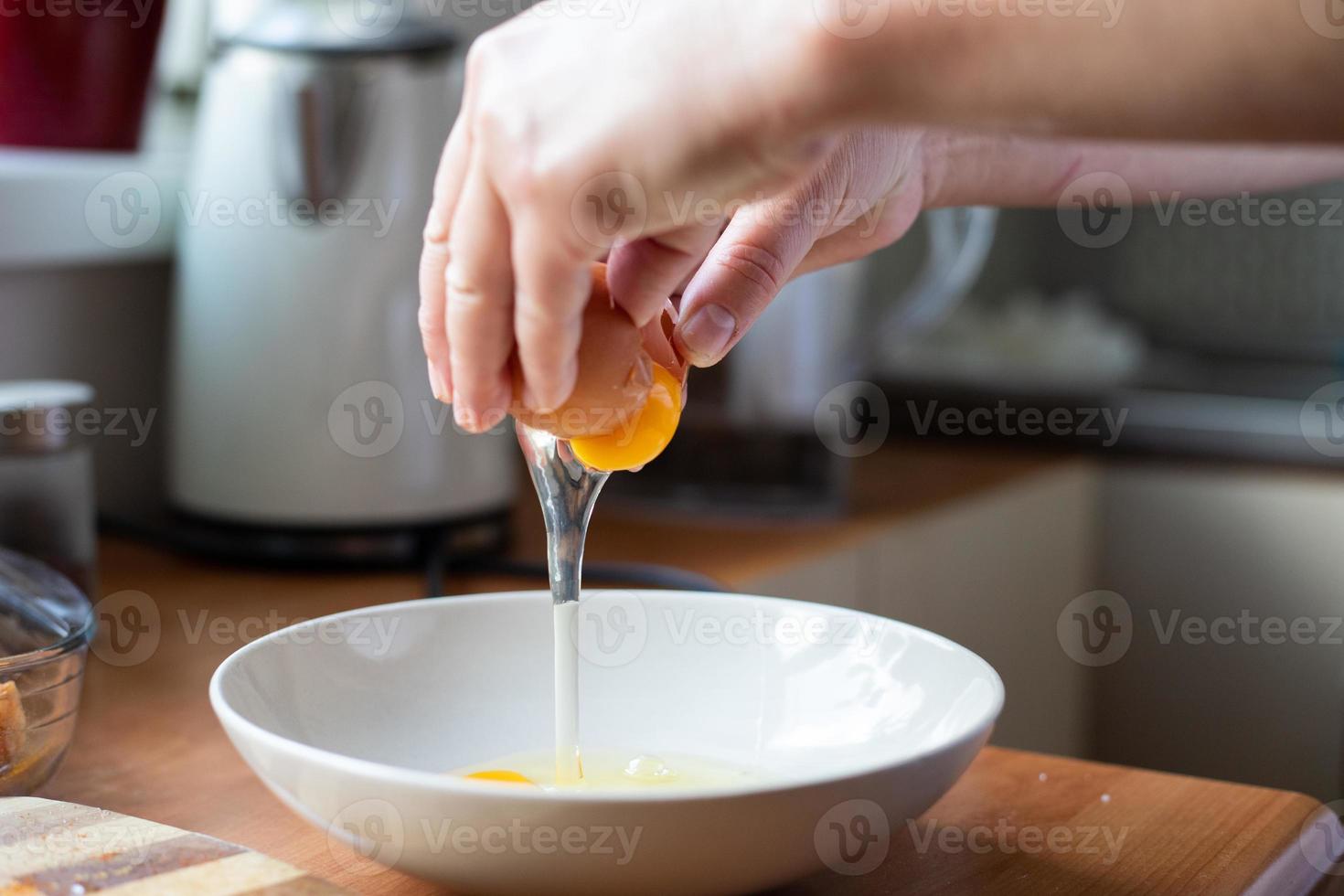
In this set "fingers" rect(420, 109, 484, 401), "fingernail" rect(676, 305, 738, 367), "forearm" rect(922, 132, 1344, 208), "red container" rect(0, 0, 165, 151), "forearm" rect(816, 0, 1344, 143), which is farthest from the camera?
"red container" rect(0, 0, 165, 151)

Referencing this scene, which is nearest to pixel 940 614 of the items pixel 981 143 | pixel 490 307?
pixel 981 143

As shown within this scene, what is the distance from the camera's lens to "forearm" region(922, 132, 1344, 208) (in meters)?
0.71

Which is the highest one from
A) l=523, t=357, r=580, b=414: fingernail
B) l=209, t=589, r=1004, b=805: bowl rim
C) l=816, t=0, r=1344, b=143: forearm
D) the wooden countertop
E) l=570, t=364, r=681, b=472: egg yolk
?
l=816, t=0, r=1344, b=143: forearm

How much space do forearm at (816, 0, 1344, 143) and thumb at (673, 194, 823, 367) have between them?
0.19 meters

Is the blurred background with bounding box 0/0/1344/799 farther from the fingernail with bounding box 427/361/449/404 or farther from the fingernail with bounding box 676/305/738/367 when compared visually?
the fingernail with bounding box 427/361/449/404

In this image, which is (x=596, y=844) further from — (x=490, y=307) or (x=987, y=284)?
(x=987, y=284)

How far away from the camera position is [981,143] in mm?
707

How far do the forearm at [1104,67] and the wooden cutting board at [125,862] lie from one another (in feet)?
0.92

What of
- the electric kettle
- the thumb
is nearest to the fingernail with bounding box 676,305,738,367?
the thumb

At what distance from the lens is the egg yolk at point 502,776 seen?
539 mm

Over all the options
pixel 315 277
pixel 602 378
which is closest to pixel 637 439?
pixel 602 378

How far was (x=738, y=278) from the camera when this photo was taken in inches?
23.4

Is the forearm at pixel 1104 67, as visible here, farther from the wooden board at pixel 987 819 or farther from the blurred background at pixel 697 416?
the blurred background at pixel 697 416

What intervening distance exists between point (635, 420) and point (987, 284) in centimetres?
159
